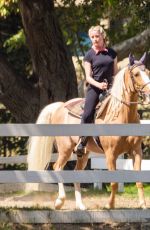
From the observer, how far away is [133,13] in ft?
58.7

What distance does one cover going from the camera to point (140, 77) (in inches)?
445

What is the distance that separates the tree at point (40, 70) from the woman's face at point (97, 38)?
5486 mm

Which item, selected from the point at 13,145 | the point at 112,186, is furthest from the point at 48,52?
the point at 112,186

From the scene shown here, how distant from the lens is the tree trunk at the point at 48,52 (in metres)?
17.0

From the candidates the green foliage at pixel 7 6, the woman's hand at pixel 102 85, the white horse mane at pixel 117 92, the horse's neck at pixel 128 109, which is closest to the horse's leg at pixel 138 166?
the horse's neck at pixel 128 109

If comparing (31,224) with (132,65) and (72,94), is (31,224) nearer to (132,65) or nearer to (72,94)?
(132,65)

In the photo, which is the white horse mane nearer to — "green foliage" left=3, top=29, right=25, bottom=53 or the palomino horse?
the palomino horse

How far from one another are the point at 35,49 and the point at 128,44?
4591 millimetres

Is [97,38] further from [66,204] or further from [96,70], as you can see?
[66,204]

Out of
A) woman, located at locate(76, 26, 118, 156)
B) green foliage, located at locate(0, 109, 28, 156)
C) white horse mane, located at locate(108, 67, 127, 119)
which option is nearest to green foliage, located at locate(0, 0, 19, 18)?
green foliage, located at locate(0, 109, 28, 156)

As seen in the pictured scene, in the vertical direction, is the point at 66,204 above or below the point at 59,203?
below

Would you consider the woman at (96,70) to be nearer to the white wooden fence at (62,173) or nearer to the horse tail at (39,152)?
the horse tail at (39,152)

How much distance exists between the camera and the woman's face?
37.6 feet

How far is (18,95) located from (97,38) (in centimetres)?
641
